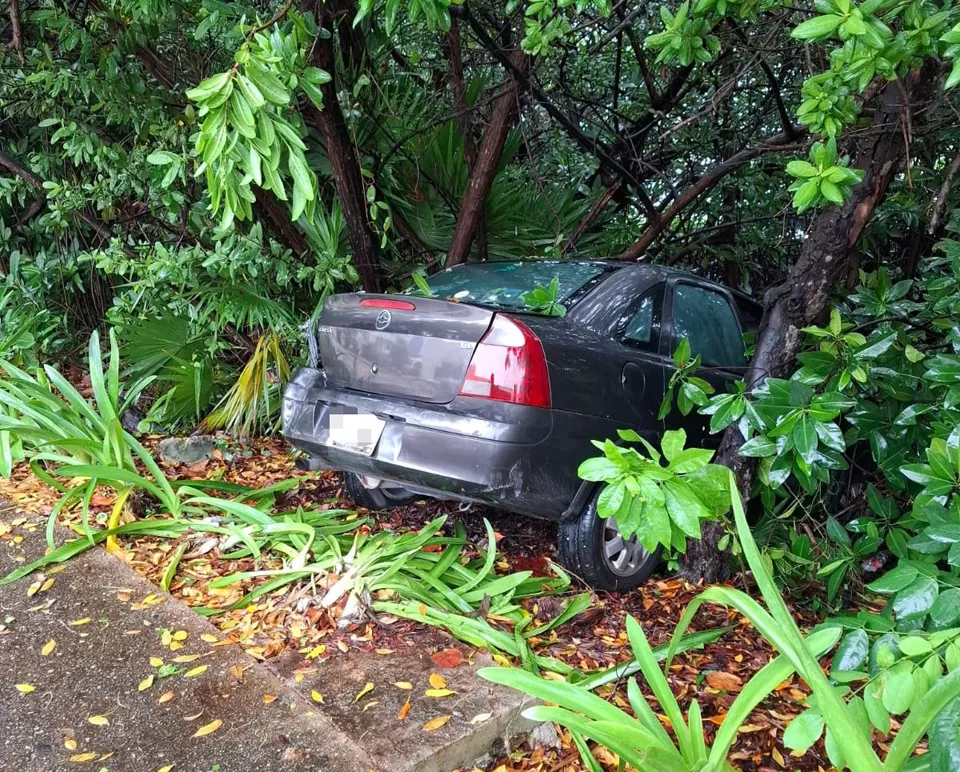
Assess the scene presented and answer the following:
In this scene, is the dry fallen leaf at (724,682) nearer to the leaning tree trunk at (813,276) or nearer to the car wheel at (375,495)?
the leaning tree trunk at (813,276)

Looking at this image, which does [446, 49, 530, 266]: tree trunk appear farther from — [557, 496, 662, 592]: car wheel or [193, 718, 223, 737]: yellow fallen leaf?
[193, 718, 223, 737]: yellow fallen leaf

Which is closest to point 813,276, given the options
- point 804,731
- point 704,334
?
point 704,334

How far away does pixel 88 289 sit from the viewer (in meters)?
6.54

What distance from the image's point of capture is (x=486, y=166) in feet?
15.3

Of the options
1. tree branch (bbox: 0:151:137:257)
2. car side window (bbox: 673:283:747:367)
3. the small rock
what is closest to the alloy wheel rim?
car side window (bbox: 673:283:747:367)

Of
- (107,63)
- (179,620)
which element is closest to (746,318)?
(179,620)

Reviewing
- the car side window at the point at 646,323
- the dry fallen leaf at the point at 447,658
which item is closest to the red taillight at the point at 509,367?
the car side window at the point at 646,323

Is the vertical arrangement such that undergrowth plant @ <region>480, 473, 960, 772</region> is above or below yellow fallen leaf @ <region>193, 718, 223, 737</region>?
above

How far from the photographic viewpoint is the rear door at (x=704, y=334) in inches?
138

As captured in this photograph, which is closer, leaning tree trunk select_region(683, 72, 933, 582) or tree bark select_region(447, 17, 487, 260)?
leaning tree trunk select_region(683, 72, 933, 582)

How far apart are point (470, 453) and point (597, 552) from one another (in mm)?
744

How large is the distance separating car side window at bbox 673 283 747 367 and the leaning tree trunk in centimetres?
52

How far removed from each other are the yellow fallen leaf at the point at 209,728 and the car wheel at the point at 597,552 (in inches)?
57.5

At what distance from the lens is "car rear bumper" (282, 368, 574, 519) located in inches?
105
